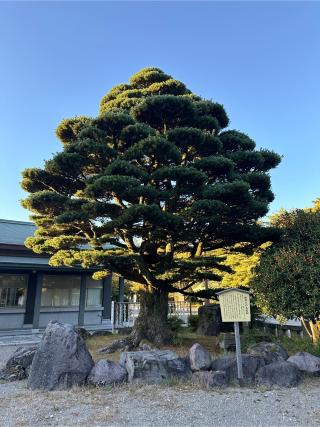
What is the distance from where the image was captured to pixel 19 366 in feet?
23.5

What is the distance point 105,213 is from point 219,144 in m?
3.59

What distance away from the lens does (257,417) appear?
4688 mm

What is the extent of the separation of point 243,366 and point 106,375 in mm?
2573

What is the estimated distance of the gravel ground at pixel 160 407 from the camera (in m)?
4.53

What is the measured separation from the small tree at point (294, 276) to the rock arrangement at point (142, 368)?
106 centimetres

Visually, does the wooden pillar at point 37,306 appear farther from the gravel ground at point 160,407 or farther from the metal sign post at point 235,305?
the metal sign post at point 235,305

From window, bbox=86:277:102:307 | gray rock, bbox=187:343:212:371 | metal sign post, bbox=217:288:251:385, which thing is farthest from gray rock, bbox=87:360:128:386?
window, bbox=86:277:102:307

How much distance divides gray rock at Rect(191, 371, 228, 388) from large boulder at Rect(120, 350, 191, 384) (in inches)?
10.2

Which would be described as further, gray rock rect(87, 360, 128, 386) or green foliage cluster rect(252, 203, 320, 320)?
green foliage cluster rect(252, 203, 320, 320)

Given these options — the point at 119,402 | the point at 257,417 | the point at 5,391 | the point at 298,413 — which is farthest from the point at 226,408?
the point at 5,391

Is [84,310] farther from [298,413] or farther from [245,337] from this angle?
[298,413]

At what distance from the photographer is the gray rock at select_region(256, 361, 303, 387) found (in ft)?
20.5

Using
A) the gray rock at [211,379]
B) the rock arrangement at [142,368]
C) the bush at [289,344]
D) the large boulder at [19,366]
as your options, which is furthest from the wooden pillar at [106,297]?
the gray rock at [211,379]

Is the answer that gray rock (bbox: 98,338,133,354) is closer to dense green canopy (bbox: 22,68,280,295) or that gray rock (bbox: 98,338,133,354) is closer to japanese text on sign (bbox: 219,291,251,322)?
dense green canopy (bbox: 22,68,280,295)
